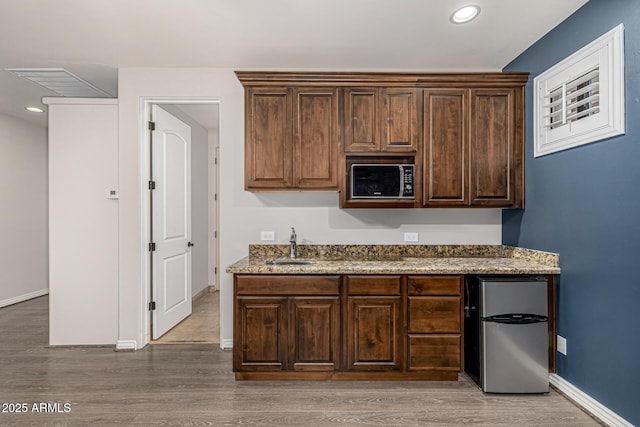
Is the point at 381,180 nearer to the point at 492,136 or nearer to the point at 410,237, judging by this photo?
the point at 410,237

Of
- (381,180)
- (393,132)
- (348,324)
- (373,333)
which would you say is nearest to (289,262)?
(348,324)

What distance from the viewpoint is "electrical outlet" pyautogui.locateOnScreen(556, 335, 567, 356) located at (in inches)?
98.7

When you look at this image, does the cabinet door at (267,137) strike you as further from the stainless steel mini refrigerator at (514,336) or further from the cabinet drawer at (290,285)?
the stainless steel mini refrigerator at (514,336)

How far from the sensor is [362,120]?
9.89 feet

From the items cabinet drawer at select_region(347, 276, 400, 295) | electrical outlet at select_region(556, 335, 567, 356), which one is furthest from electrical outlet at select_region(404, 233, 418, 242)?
electrical outlet at select_region(556, 335, 567, 356)

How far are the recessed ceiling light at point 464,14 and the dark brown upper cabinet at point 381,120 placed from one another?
64 cm

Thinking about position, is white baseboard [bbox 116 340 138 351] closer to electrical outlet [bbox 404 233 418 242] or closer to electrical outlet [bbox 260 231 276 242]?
electrical outlet [bbox 260 231 276 242]

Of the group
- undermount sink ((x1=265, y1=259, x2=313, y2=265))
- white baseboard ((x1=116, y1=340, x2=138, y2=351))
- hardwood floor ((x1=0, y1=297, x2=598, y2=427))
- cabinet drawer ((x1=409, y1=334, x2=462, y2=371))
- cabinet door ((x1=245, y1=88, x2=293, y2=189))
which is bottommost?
hardwood floor ((x1=0, y1=297, x2=598, y2=427))

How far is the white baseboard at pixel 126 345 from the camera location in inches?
130

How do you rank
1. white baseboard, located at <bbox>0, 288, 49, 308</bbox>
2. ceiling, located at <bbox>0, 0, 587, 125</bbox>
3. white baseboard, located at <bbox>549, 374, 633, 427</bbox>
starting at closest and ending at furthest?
white baseboard, located at <bbox>549, 374, 633, 427</bbox> < ceiling, located at <bbox>0, 0, 587, 125</bbox> < white baseboard, located at <bbox>0, 288, 49, 308</bbox>

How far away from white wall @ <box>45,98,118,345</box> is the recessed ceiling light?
118 inches

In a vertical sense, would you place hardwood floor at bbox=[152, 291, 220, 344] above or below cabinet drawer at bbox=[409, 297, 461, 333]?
below

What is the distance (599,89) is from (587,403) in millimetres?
1971

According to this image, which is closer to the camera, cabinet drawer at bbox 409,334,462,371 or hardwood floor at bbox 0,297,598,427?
hardwood floor at bbox 0,297,598,427
